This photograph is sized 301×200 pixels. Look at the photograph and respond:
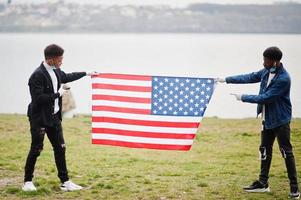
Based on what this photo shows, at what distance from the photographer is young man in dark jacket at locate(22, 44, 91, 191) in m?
9.66

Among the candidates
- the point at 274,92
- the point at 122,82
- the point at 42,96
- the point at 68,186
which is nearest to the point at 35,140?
the point at 42,96

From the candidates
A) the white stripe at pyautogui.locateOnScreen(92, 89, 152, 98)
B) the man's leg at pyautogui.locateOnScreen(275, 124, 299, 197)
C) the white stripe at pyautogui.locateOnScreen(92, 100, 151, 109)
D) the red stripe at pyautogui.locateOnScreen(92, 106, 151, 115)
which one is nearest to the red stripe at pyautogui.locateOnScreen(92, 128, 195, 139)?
the red stripe at pyautogui.locateOnScreen(92, 106, 151, 115)

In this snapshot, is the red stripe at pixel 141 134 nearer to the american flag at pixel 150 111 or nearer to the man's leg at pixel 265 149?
the american flag at pixel 150 111

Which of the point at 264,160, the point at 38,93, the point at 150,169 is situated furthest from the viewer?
the point at 150,169

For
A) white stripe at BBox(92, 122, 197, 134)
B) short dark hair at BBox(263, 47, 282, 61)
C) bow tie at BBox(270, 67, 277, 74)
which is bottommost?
white stripe at BBox(92, 122, 197, 134)

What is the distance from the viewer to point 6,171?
12.2m

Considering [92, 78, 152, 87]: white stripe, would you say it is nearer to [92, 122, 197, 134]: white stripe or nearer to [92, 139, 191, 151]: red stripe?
[92, 122, 197, 134]: white stripe

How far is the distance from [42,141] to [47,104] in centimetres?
67

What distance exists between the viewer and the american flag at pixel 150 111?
35.8ft

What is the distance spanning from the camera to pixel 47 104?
388 inches

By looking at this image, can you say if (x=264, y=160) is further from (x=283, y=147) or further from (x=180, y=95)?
(x=180, y=95)

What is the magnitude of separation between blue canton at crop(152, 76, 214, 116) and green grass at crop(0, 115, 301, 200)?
1.43 meters

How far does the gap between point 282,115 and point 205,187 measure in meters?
2.16

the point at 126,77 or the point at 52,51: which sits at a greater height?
the point at 52,51
